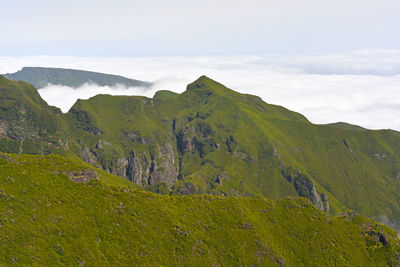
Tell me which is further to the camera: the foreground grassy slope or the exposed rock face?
the exposed rock face

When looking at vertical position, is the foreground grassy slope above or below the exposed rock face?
below

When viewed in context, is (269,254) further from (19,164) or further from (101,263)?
(19,164)

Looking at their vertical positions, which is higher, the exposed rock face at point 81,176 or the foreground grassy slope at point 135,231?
the exposed rock face at point 81,176

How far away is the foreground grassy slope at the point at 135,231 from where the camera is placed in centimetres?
13450

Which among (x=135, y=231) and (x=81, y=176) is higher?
(x=81, y=176)

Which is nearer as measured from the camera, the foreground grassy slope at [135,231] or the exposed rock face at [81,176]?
the foreground grassy slope at [135,231]

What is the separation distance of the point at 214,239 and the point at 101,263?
218ft

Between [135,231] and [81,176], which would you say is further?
[81,176]

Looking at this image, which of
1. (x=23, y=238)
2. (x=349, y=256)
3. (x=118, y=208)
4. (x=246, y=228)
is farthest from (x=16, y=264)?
(x=349, y=256)

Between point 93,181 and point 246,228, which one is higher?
point 93,181

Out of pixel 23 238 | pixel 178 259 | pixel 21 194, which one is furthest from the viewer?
pixel 178 259

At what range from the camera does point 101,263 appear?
137 m

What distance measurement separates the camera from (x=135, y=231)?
517 feet

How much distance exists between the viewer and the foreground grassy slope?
134500mm
